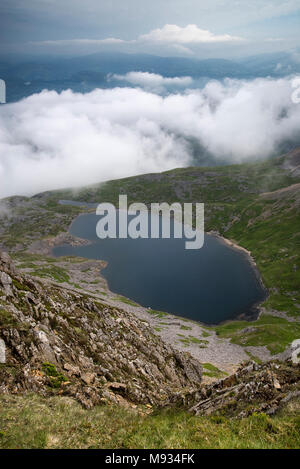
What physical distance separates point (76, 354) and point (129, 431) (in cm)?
2053

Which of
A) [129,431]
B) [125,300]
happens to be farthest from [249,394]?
[125,300]

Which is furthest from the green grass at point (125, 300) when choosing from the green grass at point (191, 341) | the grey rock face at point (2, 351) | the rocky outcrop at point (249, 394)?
the grey rock face at point (2, 351)

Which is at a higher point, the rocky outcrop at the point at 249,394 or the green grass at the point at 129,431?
the green grass at the point at 129,431

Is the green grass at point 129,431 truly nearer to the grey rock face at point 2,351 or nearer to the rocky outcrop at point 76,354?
the rocky outcrop at point 76,354

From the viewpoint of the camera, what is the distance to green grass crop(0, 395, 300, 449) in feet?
45.5

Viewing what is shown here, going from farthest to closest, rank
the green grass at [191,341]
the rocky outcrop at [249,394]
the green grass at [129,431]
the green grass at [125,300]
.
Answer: the green grass at [125,300] → the green grass at [191,341] → the rocky outcrop at [249,394] → the green grass at [129,431]

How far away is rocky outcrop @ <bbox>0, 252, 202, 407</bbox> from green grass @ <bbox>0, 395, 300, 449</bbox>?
490 cm

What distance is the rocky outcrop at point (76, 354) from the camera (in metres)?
24.8

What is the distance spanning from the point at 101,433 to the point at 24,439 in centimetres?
419

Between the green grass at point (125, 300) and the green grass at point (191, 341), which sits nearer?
the green grass at point (191, 341)

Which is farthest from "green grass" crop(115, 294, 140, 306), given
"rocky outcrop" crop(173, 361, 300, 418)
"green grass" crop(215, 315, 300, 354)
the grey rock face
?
the grey rock face

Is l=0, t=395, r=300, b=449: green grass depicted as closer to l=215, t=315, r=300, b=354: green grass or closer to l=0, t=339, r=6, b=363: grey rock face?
l=0, t=339, r=6, b=363: grey rock face

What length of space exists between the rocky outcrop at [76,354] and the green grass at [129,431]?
4.90m
